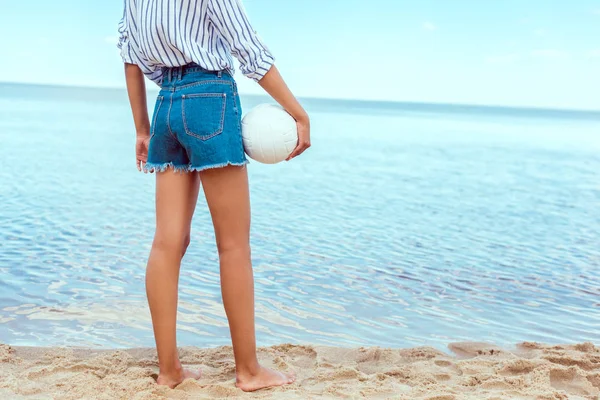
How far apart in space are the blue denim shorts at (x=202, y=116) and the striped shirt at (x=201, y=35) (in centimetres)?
5

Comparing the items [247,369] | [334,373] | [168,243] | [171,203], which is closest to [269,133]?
[171,203]

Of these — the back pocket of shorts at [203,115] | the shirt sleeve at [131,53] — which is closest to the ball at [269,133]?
the back pocket of shorts at [203,115]

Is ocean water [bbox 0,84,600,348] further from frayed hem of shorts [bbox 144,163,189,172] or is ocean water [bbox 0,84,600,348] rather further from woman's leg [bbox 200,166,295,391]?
frayed hem of shorts [bbox 144,163,189,172]

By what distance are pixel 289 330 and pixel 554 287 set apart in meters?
2.26

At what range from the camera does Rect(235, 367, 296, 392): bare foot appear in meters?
2.77

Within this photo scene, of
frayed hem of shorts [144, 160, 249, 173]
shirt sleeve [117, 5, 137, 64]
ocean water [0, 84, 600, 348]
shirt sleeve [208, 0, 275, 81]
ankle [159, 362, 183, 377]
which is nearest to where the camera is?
shirt sleeve [208, 0, 275, 81]

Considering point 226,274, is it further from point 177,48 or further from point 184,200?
point 177,48

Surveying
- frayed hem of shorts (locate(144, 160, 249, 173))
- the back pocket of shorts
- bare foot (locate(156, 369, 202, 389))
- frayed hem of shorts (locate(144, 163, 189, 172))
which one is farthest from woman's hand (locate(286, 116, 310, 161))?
bare foot (locate(156, 369, 202, 389))

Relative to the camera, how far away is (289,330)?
3971 mm

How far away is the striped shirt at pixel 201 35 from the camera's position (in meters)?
2.45

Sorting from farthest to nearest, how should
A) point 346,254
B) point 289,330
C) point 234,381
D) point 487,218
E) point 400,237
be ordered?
1. point 487,218
2. point 400,237
3. point 346,254
4. point 289,330
5. point 234,381

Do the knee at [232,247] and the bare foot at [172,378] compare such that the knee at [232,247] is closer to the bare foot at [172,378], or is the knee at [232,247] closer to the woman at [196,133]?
the woman at [196,133]

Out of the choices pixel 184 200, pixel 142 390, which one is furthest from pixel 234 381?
pixel 184 200

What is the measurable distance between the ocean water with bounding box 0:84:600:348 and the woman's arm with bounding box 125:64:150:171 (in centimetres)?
120
